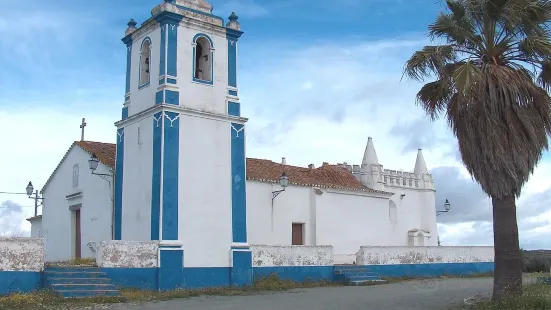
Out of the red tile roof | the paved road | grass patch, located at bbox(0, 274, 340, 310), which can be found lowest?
the paved road

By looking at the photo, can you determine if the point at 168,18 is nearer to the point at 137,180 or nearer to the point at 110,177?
the point at 137,180

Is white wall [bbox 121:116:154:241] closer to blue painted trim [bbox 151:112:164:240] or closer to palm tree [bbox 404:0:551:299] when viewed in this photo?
blue painted trim [bbox 151:112:164:240]

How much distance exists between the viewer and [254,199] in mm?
26469

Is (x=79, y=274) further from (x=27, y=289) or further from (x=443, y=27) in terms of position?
(x=443, y=27)

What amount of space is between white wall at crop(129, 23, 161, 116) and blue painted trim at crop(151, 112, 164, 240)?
0.88 meters

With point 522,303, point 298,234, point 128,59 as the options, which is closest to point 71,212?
point 128,59

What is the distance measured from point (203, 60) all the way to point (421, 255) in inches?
499

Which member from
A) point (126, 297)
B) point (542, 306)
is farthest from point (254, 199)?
point (542, 306)

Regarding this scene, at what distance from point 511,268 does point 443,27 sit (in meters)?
6.08

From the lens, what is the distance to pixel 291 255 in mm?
22891

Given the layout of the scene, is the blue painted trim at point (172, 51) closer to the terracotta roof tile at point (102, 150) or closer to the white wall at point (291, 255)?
the terracotta roof tile at point (102, 150)

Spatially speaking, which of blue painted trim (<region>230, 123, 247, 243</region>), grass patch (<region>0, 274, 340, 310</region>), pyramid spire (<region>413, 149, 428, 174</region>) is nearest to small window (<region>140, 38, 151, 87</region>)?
blue painted trim (<region>230, 123, 247, 243</region>)

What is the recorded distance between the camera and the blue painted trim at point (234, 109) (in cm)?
2209

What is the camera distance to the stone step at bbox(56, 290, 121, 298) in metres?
16.6
